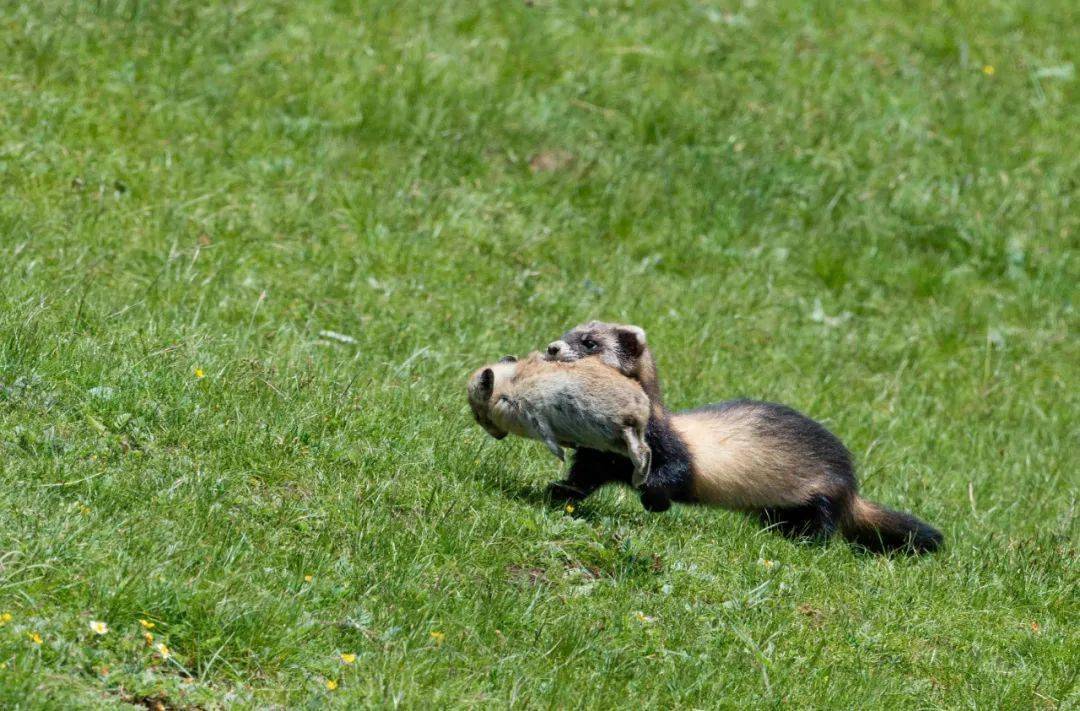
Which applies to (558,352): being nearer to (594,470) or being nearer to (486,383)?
(486,383)

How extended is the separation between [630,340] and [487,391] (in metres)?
1.01

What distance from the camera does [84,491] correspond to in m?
5.67

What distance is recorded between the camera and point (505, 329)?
9.77 metres

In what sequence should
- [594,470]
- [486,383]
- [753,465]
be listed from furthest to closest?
[753,465]
[594,470]
[486,383]

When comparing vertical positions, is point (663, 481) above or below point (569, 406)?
below

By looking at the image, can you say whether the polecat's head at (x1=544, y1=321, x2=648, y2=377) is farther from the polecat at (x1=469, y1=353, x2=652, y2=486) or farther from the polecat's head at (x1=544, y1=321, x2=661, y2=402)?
the polecat at (x1=469, y1=353, x2=652, y2=486)

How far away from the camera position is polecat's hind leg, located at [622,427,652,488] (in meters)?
6.78

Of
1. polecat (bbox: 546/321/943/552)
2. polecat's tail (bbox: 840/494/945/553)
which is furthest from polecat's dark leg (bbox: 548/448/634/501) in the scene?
polecat's tail (bbox: 840/494/945/553)

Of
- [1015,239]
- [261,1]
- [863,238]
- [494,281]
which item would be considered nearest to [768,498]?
[494,281]

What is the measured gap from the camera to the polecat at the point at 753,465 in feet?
24.0

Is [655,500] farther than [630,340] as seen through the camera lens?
No

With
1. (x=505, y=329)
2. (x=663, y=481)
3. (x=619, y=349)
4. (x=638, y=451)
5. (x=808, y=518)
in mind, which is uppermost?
(x=619, y=349)

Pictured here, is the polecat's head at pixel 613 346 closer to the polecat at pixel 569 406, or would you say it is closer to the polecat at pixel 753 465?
the polecat at pixel 753 465

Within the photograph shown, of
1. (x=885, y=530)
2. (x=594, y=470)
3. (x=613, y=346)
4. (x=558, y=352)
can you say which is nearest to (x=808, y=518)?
(x=885, y=530)
